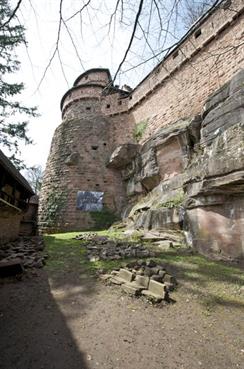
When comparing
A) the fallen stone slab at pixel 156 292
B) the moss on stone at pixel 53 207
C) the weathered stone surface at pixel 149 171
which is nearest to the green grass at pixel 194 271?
the fallen stone slab at pixel 156 292

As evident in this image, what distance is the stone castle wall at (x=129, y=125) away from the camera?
33.1 ft

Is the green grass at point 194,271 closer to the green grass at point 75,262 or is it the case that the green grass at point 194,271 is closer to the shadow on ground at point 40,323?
the green grass at point 75,262

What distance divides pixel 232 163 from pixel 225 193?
2.78 ft

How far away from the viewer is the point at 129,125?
15.8 metres

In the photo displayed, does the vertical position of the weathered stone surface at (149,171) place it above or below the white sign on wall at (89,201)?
above

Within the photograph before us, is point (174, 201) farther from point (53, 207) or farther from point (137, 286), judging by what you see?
point (53, 207)

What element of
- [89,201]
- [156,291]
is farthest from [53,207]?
[156,291]

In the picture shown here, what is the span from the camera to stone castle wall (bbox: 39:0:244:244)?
10078mm

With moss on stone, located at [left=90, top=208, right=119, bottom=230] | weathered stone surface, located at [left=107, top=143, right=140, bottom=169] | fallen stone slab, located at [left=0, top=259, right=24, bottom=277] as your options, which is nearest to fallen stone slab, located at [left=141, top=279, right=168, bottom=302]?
fallen stone slab, located at [left=0, top=259, right=24, bottom=277]

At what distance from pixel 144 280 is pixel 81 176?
36.3ft

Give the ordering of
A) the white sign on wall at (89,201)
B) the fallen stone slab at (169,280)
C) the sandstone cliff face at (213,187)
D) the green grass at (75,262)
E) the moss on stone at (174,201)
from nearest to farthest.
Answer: the fallen stone slab at (169,280) → the green grass at (75,262) → the sandstone cliff face at (213,187) → the moss on stone at (174,201) → the white sign on wall at (89,201)

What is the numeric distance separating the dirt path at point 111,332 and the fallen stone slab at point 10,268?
63 cm

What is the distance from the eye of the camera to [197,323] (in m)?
2.79

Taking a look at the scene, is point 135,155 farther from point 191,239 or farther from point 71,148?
point 191,239
